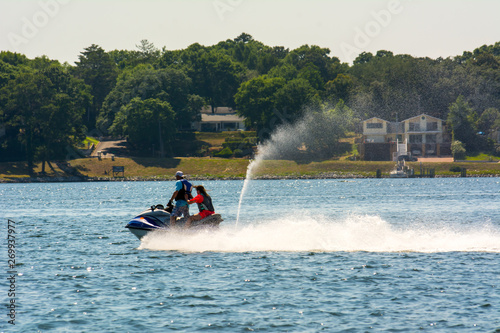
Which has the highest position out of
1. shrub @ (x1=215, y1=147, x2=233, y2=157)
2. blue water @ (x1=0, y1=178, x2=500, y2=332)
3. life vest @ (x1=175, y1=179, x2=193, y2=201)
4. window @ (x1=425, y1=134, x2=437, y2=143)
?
window @ (x1=425, y1=134, x2=437, y2=143)

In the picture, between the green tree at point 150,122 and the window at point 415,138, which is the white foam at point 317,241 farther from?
the window at point 415,138

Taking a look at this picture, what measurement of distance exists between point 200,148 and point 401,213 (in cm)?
8452

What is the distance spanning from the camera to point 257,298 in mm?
18141

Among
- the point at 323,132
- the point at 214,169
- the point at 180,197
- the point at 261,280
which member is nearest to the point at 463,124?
the point at 323,132

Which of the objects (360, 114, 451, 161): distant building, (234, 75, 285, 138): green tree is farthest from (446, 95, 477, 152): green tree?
(234, 75, 285, 138): green tree

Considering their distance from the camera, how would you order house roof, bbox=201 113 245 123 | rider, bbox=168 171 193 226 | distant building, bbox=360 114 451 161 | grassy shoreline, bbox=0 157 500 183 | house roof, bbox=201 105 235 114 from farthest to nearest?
1. house roof, bbox=201 105 235 114
2. house roof, bbox=201 113 245 123
3. distant building, bbox=360 114 451 161
4. grassy shoreline, bbox=0 157 500 183
5. rider, bbox=168 171 193 226

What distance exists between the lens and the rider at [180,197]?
78.8ft

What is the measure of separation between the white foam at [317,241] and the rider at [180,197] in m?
1.00

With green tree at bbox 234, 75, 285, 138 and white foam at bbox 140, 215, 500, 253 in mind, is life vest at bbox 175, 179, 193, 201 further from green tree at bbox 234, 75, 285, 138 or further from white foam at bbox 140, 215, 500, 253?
green tree at bbox 234, 75, 285, 138

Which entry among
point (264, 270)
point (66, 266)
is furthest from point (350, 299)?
point (66, 266)

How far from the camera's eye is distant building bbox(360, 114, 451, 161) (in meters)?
122

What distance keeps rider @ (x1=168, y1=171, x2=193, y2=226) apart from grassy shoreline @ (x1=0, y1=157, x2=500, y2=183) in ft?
273

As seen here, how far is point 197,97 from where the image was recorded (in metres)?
139

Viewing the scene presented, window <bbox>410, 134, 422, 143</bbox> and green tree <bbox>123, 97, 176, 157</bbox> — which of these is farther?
window <bbox>410, 134, 422, 143</bbox>
